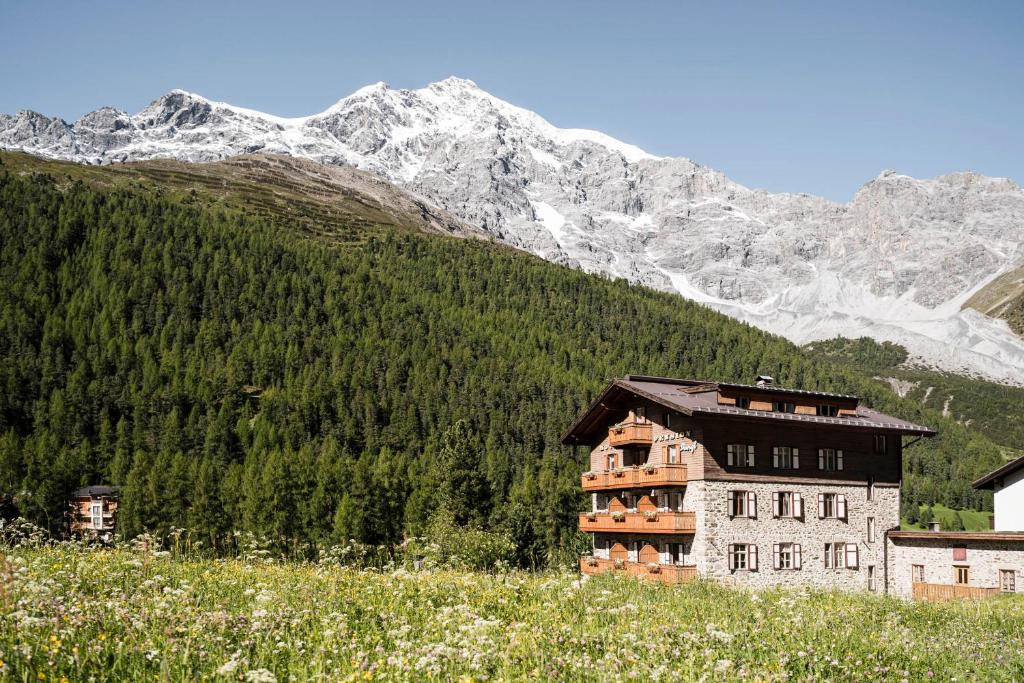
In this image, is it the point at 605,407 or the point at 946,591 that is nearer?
the point at 946,591

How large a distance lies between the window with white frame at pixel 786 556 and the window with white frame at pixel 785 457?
192 inches

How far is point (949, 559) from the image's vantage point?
53.5 meters

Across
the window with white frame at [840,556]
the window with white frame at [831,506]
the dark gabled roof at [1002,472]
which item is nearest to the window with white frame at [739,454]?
the window with white frame at [831,506]

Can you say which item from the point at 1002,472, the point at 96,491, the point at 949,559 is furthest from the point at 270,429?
the point at 949,559

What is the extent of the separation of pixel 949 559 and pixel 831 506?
24.4 feet

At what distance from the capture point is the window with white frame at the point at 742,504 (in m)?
54.3

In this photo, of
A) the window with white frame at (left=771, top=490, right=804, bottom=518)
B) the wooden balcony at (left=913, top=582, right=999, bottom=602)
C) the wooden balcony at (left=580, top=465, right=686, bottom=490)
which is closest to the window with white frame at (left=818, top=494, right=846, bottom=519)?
the window with white frame at (left=771, top=490, right=804, bottom=518)

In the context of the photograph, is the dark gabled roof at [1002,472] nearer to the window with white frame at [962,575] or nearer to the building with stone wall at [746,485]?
the building with stone wall at [746,485]

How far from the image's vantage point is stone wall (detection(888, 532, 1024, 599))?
49.8 m

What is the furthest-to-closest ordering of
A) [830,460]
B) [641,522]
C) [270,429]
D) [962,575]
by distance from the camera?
1. [270,429]
2. [830,460]
3. [641,522]
4. [962,575]

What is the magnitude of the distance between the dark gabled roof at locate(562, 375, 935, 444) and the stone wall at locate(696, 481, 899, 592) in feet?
13.8

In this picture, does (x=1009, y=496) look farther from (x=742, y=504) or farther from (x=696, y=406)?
(x=696, y=406)

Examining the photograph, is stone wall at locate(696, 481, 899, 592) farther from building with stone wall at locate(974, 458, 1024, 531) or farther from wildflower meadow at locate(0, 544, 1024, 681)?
wildflower meadow at locate(0, 544, 1024, 681)

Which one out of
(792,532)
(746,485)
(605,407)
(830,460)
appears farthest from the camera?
(605,407)
